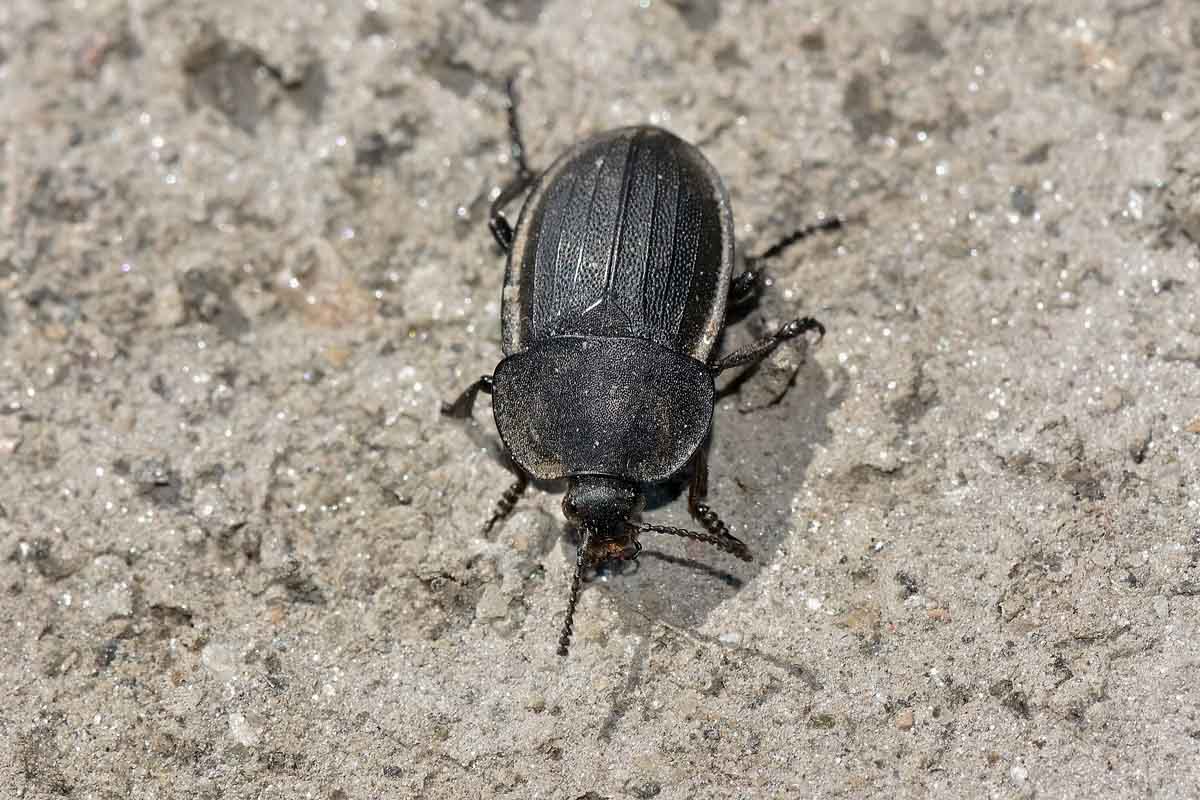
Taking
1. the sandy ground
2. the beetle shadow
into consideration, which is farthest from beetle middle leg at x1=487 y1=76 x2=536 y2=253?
the beetle shadow

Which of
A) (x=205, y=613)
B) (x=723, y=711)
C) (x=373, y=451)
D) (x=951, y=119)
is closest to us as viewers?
(x=723, y=711)

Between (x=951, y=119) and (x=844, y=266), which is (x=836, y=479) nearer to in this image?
(x=844, y=266)

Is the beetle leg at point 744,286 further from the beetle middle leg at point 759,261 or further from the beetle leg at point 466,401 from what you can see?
the beetle leg at point 466,401

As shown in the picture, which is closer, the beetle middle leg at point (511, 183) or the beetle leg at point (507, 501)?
the beetle leg at point (507, 501)

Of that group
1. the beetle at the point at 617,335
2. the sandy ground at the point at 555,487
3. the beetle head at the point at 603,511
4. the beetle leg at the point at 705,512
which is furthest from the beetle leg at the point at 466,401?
the beetle leg at the point at 705,512

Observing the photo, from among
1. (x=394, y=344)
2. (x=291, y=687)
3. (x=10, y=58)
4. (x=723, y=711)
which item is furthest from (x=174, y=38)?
(x=723, y=711)
